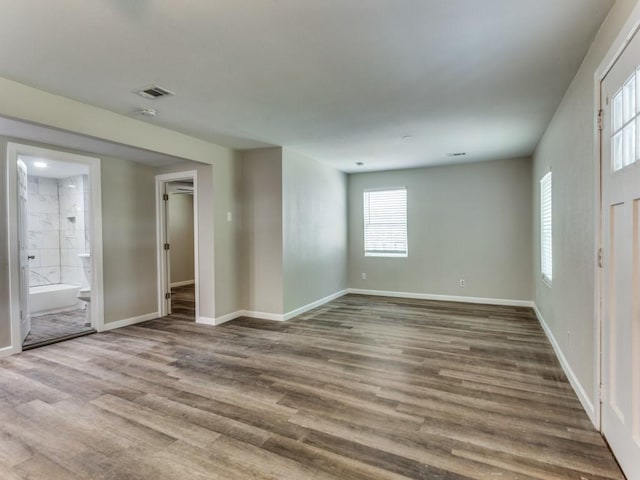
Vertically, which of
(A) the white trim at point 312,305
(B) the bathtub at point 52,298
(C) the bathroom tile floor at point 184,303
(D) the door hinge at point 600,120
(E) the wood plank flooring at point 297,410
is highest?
(D) the door hinge at point 600,120

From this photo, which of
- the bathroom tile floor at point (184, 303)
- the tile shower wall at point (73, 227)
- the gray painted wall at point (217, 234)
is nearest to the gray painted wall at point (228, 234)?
the gray painted wall at point (217, 234)

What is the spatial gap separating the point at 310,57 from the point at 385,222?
15.6 feet

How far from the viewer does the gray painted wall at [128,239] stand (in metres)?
4.63

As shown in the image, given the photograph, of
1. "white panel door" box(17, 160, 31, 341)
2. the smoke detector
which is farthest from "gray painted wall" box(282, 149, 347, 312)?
"white panel door" box(17, 160, 31, 341)

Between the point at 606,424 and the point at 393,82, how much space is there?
9.05 feet

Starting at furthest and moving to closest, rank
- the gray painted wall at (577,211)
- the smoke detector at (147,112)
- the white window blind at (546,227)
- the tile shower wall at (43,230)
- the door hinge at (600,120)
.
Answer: the tile shower wall at (43,230), the white window blind at (546,227), the smoke detector at (147,112), the gray painted wall at (577,211), the door hinge at (600,120)

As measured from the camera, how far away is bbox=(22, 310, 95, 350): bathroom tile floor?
4000 mm

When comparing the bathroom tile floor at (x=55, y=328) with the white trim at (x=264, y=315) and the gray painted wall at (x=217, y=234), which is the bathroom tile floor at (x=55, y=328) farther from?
the white trim at (x=264, y=315)

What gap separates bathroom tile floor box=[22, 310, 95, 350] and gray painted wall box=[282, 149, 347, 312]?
2.83 metres

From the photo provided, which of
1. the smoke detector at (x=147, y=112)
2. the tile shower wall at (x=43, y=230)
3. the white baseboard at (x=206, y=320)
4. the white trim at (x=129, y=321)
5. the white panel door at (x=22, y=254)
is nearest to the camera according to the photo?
the smoke detector at (x=147, y=112)

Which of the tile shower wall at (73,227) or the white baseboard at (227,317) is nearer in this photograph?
the white baseboard at (227,317)

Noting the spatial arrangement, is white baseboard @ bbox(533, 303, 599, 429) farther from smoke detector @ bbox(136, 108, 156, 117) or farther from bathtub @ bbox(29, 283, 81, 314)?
bathtub @ bbox(29, 283, 81, 314)

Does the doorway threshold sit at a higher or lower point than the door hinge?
lower

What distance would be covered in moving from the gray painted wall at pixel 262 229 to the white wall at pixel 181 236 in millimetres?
3728
